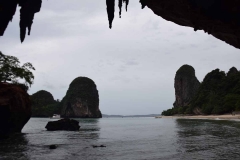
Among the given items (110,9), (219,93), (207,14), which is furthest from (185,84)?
(110,9)

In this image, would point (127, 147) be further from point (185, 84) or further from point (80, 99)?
point (185, 84)

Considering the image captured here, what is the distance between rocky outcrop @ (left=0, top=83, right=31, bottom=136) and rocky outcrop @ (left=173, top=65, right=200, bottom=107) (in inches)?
5779

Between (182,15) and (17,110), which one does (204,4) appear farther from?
(17,110)

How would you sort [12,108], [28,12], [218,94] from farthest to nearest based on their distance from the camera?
[218,94], [12,108], [28,12]

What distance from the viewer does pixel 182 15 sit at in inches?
469

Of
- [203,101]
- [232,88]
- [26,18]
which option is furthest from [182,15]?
[203,101]

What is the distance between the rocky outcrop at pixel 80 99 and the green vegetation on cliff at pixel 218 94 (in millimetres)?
64132

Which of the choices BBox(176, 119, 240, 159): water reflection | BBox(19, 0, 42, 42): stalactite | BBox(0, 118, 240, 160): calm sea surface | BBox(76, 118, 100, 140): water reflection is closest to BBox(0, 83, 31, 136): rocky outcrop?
BBox(0, 118, 240, 160): calm sea surface

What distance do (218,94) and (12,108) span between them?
8795cm

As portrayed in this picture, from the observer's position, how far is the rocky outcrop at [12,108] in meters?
24.8

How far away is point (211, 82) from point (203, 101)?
10.8 meters

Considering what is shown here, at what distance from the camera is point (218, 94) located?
3804 inches

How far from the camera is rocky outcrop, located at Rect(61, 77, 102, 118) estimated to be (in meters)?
155

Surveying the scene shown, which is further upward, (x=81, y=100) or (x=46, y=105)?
(x=81, y=100)
